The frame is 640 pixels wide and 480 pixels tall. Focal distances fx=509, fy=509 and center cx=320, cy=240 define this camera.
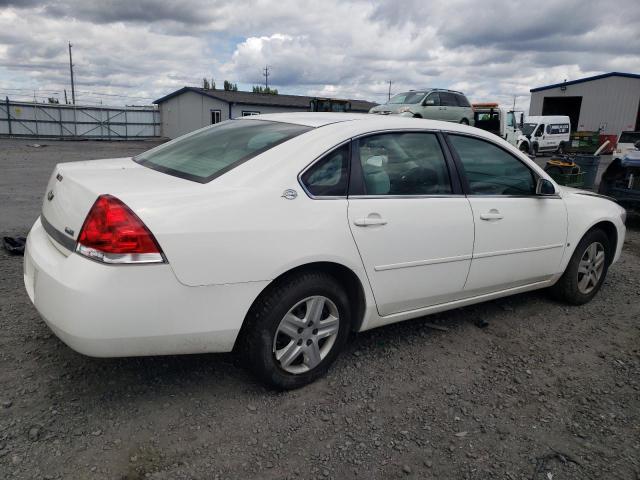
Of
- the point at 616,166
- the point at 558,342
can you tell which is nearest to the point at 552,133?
the point at 616,166

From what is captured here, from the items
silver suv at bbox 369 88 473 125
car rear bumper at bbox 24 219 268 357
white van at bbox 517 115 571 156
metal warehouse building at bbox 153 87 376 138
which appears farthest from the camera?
metal warehouse building at bbox 153 87 376 138

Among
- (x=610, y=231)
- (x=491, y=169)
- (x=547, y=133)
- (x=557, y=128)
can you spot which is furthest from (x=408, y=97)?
(x=491, y=169)

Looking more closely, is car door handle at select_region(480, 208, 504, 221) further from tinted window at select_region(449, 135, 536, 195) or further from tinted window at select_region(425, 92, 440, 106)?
tinted window at select_region(425, 92, 440, 106)

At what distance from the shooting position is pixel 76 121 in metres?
36.9

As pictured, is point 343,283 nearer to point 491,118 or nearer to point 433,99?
point 433,99

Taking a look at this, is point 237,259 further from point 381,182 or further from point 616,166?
point 616,166

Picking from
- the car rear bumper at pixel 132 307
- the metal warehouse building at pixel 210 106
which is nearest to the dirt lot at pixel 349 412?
the car rear bumper at pixel 132 307

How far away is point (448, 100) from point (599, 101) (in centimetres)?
2087

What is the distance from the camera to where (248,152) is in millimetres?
2910

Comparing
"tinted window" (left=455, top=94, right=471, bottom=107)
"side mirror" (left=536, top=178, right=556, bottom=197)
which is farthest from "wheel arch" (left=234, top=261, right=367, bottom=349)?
"tinted window" (left=455, top=94, right=471, bottom=107)

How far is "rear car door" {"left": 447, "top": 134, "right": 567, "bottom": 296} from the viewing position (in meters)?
3.56

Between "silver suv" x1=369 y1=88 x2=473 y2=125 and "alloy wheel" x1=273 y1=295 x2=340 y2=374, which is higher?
"silver suv" x1=369 y1=88 x2=473 y2=125

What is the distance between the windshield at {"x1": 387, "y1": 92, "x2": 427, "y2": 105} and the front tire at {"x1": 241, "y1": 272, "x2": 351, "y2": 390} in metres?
17.9

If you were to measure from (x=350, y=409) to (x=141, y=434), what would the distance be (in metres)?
1.09
